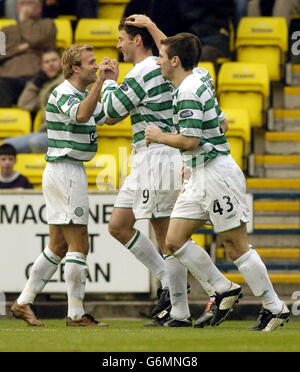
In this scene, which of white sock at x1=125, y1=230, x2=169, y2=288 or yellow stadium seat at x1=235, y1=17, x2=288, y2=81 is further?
yellow stadium seat at x1=235, y1=17, x2=288, y2=81

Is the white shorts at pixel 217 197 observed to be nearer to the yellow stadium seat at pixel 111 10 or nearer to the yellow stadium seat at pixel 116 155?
the yellow stadium seat at pixel 116 155

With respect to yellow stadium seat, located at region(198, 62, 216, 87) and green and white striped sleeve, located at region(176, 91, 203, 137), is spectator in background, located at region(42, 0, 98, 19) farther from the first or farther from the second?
green and white striped sleeve, located at region(176, 91, 203, 137)

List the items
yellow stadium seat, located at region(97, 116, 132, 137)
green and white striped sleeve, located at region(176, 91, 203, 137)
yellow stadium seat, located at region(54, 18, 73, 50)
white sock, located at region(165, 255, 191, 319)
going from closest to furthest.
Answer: green and white striped sleeve, located at region(176, 91, 203, 137)
white sock, located at region(165, 255, 191, 319)
yellow stadium seat, located at region(97, 116, 132, 137)
yellow stadium seat, located at region(54, 18, 73, 50)

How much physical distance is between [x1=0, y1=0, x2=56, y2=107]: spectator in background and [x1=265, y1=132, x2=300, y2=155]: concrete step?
2.60m

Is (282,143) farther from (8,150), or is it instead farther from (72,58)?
(72,58)

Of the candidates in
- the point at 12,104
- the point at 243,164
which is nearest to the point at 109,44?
the point at 12,104

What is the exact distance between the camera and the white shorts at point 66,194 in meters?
8.72

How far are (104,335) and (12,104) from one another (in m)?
6.44

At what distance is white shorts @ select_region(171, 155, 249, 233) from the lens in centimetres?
809

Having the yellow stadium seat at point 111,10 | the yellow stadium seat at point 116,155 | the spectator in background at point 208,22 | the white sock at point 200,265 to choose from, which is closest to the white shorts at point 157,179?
the white sock at point 200,265

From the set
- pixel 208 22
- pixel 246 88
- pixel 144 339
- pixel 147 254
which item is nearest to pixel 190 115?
pixel 147 254

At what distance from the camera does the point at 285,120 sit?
13.5 metres

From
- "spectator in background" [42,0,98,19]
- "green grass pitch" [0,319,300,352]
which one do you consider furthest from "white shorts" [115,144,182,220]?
"spectator in background" [42,0,98,19]
